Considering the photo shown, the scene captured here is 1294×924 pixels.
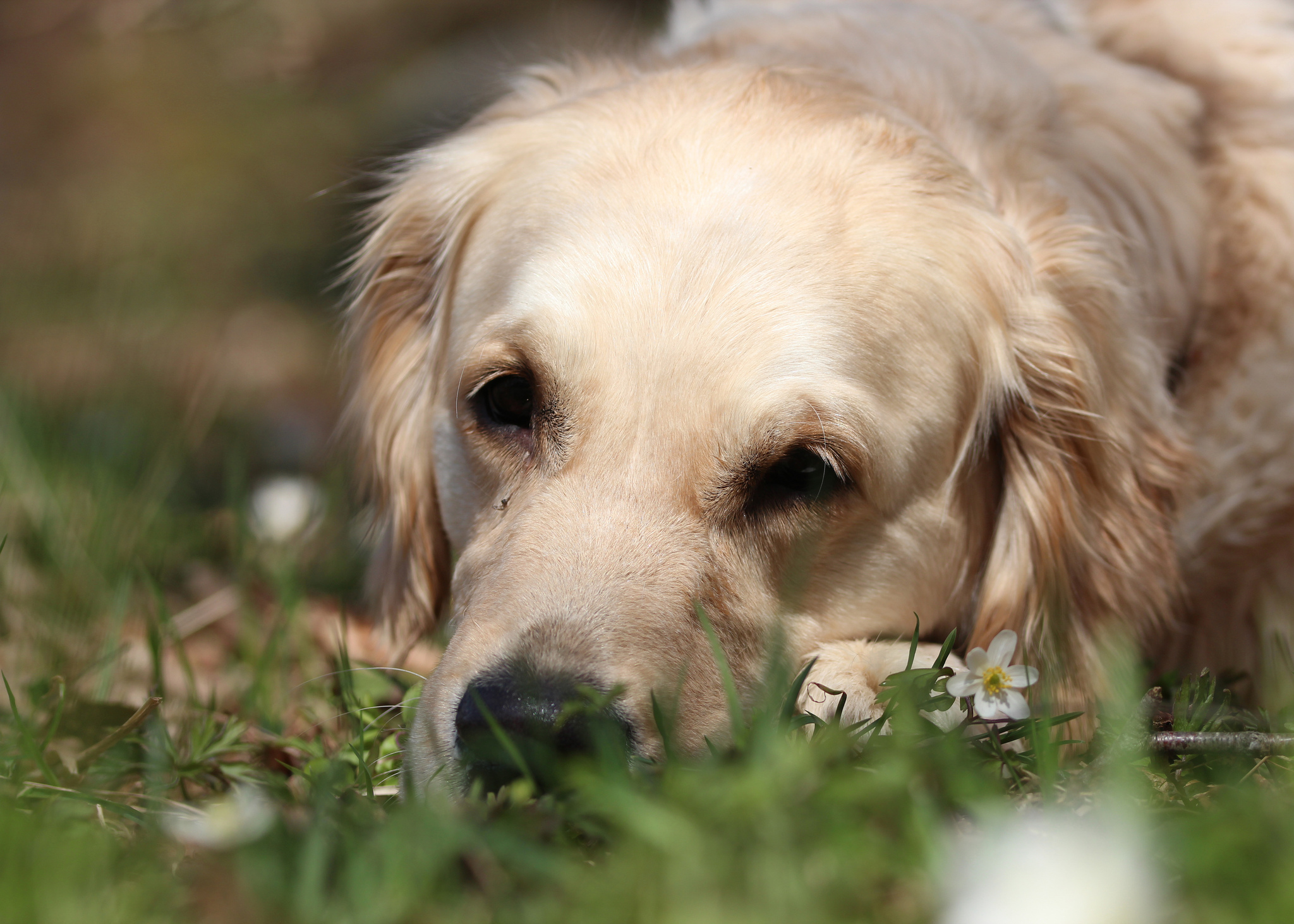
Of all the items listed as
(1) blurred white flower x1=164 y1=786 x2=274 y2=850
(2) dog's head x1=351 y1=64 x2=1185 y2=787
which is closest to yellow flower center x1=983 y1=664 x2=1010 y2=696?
(2) dog's head x1=351 y1=64 x2=1185 y2=787

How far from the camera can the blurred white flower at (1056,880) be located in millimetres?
1048

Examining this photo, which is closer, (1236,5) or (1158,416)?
(1158,416)

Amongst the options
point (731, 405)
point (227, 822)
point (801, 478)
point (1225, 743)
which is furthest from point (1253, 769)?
point (227, 822)

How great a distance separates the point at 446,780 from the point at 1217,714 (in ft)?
3.94

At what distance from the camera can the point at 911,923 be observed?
1.16m

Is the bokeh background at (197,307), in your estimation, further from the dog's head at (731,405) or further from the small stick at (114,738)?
the dog's head at (731,405)

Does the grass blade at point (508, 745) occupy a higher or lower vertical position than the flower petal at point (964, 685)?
higher

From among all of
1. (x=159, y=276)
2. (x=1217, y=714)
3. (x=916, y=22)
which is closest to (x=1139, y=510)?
(x=1217, y=714)

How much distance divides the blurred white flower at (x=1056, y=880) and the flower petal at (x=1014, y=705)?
530 millimetres

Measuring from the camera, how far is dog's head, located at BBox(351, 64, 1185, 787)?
1.90 meters

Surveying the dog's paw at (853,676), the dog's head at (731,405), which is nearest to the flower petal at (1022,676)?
the dog's paw at (853,676)

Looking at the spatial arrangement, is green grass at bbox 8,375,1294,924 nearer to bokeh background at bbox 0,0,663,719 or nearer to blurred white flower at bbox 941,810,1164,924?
blurred white flower at bbox 941,810,1164,924

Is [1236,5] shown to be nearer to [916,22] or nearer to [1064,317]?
[916,22]

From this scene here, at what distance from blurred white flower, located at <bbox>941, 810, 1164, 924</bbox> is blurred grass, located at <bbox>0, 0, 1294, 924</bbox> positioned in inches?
0.5
